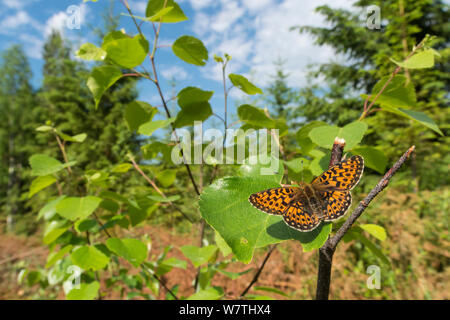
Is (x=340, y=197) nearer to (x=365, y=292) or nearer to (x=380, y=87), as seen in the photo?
(x=380, y=87)

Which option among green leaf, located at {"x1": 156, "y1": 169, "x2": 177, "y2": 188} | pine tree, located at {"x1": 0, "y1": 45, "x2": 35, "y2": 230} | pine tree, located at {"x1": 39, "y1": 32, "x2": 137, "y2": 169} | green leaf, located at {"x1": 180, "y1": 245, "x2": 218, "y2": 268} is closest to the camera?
green leaf, located at {"x1": 180, "y1": 245, "x2": 218, "y2": 268}

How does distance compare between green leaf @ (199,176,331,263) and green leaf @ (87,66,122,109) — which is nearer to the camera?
green leaf @ (199,176,331,263)

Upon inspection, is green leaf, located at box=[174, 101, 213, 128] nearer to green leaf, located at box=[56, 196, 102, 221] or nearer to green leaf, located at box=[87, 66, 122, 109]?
green leaf, located at box=[87, 66, 122, 109]

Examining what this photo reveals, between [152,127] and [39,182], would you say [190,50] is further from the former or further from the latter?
[39,182]

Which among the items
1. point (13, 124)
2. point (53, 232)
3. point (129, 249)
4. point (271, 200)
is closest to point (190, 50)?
point (271, 200)

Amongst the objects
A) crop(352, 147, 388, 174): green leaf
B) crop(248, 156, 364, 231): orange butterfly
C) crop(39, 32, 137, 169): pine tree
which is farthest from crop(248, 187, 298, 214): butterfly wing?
crop(39, 32, 137, 169): pine tree

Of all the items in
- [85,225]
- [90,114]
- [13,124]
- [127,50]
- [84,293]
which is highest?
[13,124]
